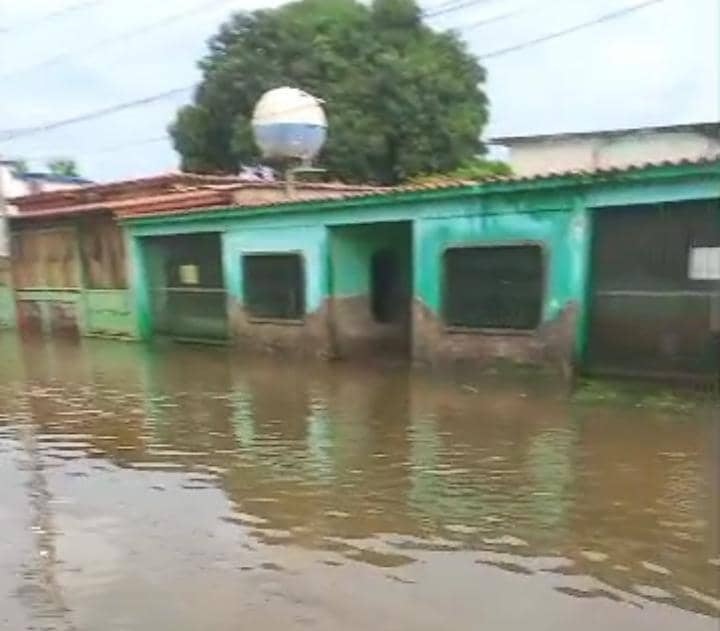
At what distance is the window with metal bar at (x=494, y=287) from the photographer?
11617mm

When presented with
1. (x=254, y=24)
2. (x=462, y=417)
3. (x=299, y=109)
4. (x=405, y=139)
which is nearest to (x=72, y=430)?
(x=462, y=417)

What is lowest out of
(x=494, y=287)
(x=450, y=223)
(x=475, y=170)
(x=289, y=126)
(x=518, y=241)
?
(x=494, y=287)

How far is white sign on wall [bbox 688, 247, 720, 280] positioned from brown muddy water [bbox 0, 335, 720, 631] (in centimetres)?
139

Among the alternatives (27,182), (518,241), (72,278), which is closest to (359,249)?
(518,241)

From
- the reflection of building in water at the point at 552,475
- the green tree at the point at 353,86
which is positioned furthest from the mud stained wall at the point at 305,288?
the green tree at the point at 353,86

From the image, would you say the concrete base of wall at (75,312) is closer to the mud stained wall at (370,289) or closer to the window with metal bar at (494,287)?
the mud stained wall at (370,289)

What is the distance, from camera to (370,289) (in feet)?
49.3

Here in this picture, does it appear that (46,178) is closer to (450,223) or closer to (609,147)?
(609,147)

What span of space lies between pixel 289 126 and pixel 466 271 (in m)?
8.82

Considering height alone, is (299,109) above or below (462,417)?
above

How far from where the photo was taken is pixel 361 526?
583 cm

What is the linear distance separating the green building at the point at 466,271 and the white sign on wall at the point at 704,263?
0.01 metres

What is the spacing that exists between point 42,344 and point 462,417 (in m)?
12.8

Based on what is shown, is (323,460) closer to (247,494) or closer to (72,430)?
(247,494)
